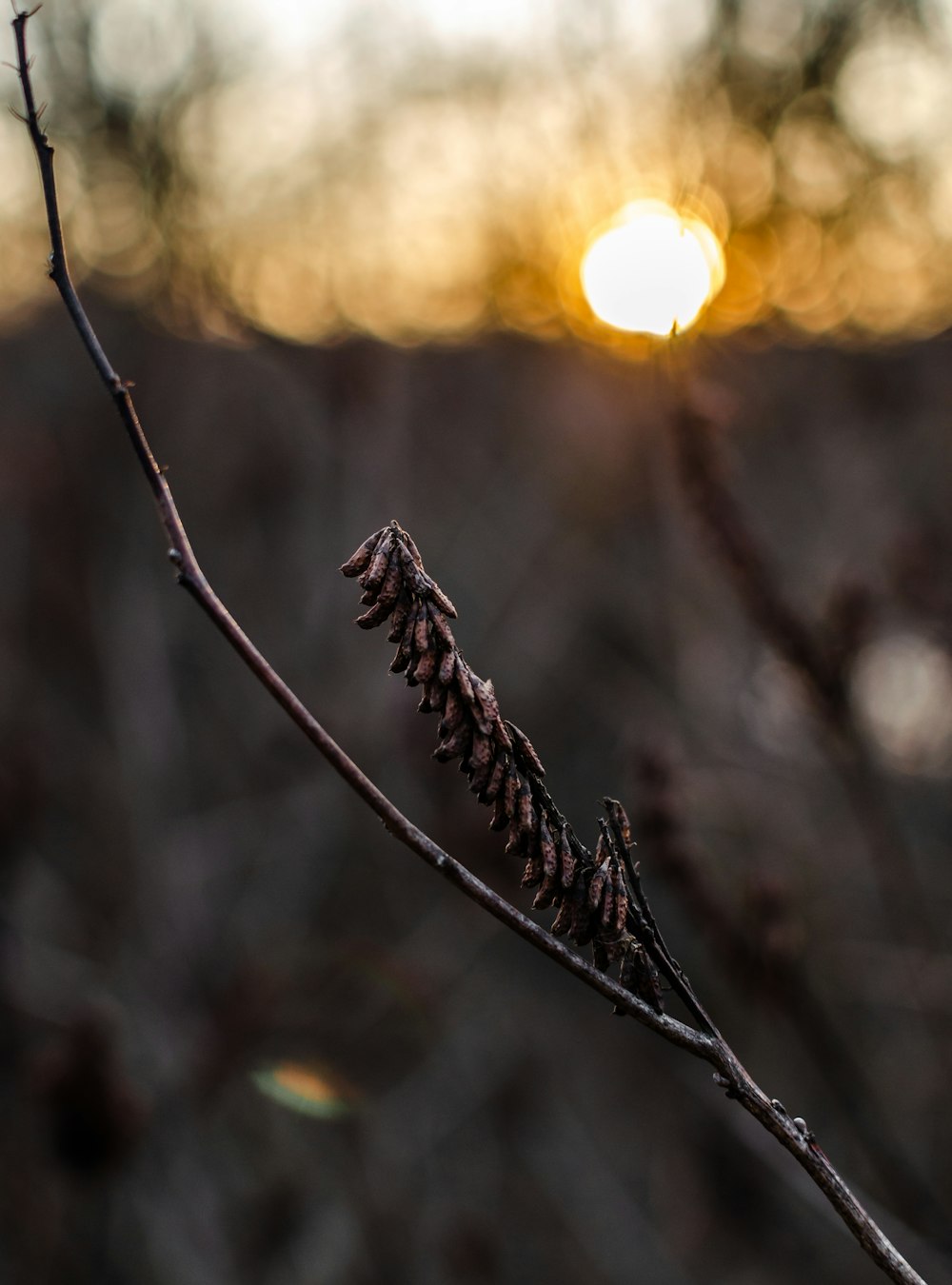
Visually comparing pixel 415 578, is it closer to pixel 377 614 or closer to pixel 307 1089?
pixel 377 614

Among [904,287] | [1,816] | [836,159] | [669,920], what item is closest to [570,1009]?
[669,920]

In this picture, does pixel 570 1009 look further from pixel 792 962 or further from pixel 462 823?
pixel 792 962

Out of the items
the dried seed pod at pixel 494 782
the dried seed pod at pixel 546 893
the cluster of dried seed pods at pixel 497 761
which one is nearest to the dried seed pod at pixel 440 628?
the cluster of dried seed pods at pixel 497 761

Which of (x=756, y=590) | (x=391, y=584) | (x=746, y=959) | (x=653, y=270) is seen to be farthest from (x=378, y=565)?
(x=746, y=959)

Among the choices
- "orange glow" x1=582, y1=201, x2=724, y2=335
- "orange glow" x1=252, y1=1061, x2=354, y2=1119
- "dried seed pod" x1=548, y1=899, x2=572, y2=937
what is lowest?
"dried seed pod" x1=548, y1=899, x2=572, y2=937

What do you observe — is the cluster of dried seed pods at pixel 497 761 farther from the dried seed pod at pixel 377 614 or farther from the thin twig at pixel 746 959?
the thin twig at pixel 746 959

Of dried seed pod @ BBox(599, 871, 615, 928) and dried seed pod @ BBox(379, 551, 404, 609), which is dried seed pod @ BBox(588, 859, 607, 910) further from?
dried seed pod @ BBox(379, 551, 404, 609)

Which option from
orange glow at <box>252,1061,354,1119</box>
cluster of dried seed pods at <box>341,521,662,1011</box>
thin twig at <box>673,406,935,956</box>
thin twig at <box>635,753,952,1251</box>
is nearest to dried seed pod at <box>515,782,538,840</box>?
cluster of dried seed pods at <box>341,521,662,1011</box>
